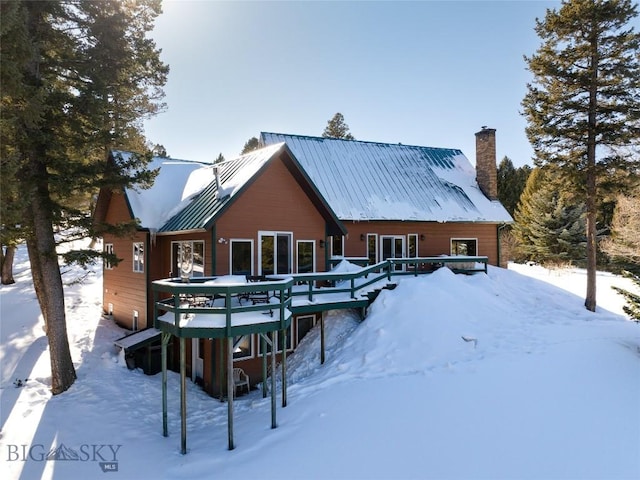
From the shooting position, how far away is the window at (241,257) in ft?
41.1

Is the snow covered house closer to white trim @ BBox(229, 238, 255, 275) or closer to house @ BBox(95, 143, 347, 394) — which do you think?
house @ BBox(95, 143, 347, 394)

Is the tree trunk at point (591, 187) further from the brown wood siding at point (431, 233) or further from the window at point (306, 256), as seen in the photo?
the window at point (306, 256)

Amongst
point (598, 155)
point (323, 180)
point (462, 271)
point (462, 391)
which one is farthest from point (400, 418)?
point (598, 155)

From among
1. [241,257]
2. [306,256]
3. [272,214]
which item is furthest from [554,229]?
[241,257]

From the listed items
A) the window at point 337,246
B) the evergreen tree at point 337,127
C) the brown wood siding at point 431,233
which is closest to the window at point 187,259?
the window at point 337,246

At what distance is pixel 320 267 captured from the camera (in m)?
14.4

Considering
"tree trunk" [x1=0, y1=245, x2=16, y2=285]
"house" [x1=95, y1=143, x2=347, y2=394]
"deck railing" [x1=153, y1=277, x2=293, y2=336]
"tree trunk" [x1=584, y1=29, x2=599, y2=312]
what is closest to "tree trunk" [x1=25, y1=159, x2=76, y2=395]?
"house" [x1=95, y1=143, x2=347, y2=394]

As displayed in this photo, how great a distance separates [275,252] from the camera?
13.3 m

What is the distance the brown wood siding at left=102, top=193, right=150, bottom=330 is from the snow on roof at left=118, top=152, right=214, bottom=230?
2.25 feet

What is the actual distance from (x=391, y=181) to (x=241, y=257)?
35.1ft

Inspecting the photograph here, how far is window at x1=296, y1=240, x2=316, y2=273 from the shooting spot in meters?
14.0

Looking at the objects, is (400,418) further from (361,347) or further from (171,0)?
(171,0)

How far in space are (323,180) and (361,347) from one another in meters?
10.2

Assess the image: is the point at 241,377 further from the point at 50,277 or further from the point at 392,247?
the point at 392,247
